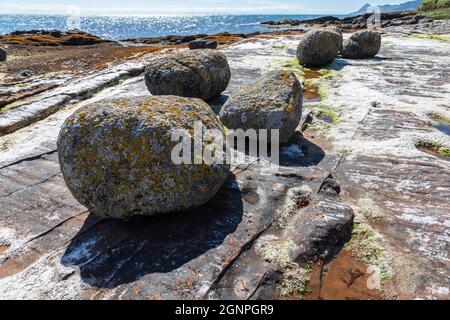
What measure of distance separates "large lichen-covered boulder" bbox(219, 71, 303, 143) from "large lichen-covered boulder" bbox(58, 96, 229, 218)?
388 cm

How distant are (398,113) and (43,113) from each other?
43.6ft

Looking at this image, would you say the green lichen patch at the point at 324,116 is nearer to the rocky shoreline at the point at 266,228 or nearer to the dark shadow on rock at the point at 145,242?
the rocky shoreline at the point at 266,228

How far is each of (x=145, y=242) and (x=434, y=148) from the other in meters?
8.57

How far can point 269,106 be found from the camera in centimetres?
A: 986

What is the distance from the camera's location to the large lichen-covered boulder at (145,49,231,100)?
12.7m

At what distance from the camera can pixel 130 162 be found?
608 centimetres

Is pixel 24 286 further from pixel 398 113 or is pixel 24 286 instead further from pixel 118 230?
pixel 398 113

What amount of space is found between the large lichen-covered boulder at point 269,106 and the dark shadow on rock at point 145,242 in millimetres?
3503

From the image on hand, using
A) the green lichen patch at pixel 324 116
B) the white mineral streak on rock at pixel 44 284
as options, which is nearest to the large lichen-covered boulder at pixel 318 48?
the green lichen patch at pixel 324 116

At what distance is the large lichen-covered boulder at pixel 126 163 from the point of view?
608 centimetres

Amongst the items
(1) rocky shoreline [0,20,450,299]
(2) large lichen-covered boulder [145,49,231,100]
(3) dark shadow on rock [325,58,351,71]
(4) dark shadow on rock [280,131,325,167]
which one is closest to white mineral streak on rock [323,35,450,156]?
(1) rocky shoreline [0,20,450,299]

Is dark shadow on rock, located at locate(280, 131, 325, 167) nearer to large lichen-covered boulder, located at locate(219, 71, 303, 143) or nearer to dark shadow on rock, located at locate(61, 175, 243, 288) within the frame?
large lichen-covered boulder, located at locate(219, 71, 303, 143)

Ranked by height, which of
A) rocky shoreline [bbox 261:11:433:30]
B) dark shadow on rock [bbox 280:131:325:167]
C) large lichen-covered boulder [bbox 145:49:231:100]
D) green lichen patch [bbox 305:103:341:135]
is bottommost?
dark shadow on rock [bbox 280:131:325:167]
